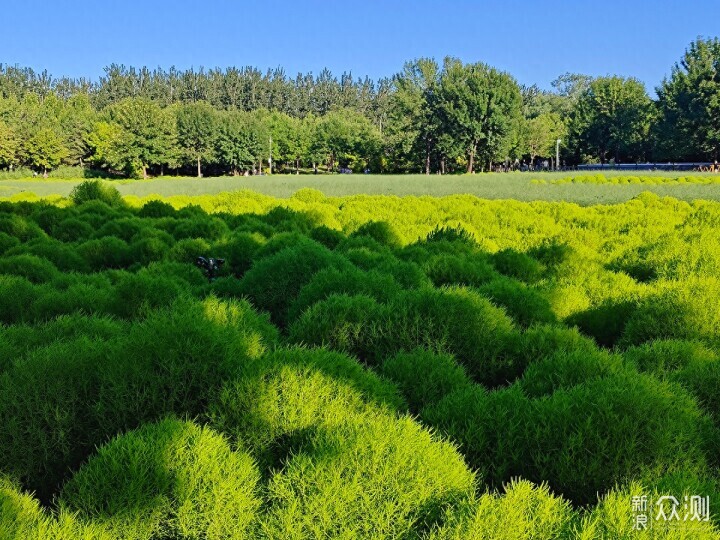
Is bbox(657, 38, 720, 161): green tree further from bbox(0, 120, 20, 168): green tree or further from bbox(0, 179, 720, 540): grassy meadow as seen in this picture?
bbox(0, 120, 20, 168): green tree

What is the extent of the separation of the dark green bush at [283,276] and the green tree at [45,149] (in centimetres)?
8300

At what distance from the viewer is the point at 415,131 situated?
80.2 meters

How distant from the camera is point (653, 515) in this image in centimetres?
222

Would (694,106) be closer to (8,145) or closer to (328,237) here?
(328,237)

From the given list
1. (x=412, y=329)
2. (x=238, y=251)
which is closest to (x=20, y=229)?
(x=238, y=251)

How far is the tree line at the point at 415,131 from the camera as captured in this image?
64875mm

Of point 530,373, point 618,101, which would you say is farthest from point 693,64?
point 530,373

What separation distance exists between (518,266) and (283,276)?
3393mm

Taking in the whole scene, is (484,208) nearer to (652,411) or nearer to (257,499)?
(652,411)

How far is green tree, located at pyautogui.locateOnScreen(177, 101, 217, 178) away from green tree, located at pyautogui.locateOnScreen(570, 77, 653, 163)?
5628 cm

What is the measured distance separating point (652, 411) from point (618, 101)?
92.3 metres

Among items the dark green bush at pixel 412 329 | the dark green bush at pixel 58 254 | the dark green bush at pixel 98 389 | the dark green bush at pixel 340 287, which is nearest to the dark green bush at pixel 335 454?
the dark green bush at pixel 98 389

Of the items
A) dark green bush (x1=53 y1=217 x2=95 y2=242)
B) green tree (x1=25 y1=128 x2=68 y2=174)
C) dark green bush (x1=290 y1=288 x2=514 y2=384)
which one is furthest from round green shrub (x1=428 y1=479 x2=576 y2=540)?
green tree (x1=25 y1=128 x2=68 y2=174)

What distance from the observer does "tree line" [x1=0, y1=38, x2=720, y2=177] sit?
213ft
